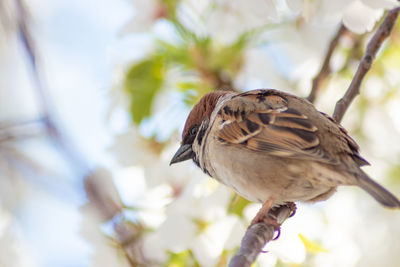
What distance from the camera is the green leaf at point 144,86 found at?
2.30 meters

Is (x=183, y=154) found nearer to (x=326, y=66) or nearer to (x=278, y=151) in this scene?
(x=278, y=151)

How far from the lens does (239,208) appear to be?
81.3 inches

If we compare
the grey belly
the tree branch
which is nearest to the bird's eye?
the grey belly

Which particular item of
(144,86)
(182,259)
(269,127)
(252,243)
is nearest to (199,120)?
(144,86)

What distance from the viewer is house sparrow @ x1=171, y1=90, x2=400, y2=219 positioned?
1.71 m

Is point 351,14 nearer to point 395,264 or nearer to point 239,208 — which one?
point 239,208

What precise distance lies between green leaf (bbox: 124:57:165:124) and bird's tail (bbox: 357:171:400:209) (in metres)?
1.00

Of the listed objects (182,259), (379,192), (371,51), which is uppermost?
(371,51)

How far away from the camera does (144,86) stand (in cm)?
230

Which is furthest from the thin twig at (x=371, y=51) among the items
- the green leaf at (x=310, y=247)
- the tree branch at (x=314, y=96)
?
the green leaf at (x=310, y=247)

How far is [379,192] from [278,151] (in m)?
0.37

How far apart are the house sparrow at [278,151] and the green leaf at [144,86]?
1.07ft

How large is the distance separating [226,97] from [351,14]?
62 centimetres

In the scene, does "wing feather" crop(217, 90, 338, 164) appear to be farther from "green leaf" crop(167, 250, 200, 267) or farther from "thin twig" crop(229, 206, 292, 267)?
"green leaf" crop(167, 250, 200, 267)
